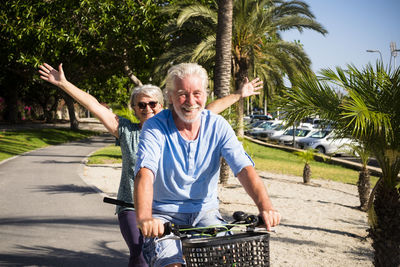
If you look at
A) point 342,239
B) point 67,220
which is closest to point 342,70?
point 342,239

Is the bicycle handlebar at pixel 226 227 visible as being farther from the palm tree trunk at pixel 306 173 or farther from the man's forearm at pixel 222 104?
the palm tree trunk at pixel 306 173

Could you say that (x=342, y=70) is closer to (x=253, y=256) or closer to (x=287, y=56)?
(x=253, y=256)

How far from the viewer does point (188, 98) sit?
241cm

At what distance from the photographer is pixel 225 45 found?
451 inches

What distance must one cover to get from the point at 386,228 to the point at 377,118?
57.0 inches

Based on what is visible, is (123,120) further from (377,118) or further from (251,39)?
(251,39)

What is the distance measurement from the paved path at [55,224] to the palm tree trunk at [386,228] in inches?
127

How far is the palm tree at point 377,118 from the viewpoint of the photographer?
536cm

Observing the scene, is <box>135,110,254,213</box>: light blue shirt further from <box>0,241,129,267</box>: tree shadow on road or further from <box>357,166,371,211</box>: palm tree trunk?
<box>357,166,371,211</box>: palm tree trunk

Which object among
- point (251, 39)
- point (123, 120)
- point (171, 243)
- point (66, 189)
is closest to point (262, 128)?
point (251, 39)

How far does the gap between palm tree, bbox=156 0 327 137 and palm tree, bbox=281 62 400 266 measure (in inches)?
438

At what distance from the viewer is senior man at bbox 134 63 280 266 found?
7.71ft

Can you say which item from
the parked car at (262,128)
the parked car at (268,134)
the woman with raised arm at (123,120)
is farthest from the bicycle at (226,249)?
the parked car at (262,128)

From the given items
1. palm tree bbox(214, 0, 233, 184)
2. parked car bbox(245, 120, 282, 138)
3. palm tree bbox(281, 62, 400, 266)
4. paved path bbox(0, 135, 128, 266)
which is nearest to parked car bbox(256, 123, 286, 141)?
parked car bbox(245, 120, 282, 138)
